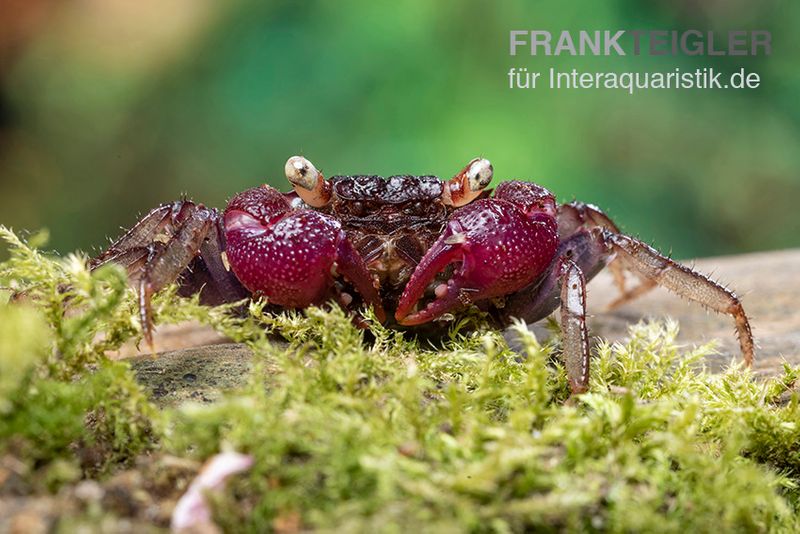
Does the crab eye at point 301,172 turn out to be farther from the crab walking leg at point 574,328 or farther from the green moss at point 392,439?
the crab walking leg at point 574,328

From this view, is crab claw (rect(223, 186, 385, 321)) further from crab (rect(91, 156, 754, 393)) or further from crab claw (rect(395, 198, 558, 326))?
crab claw (rect(395, 198, 558, 326))

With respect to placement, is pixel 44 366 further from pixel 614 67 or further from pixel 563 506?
pixel 614 67

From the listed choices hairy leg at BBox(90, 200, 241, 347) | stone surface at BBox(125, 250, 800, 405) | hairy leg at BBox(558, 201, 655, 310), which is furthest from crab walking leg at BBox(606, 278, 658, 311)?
hairy leg at BBox(90, 200, 241, 347)

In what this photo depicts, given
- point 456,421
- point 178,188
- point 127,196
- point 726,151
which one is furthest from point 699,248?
point 456,421

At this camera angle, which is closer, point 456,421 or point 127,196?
point 456,421

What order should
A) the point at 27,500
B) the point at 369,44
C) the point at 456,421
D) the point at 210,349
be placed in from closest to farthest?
the point at 27,500, the point at 456,421, the point at 210,349, the point at 369,44

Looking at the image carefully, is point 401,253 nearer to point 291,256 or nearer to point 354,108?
point 291,256

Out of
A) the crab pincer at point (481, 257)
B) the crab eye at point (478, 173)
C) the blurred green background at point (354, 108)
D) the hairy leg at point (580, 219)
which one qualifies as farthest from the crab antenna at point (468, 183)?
the blurred green background at point (354, 108)
